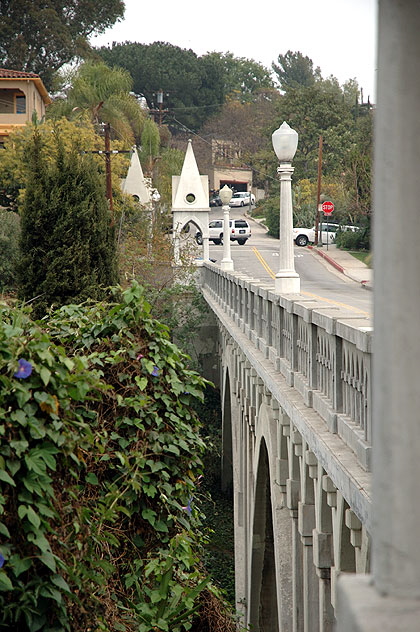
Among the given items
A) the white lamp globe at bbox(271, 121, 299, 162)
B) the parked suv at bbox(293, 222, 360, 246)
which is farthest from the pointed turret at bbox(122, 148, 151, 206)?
the white lamp globe at bbox(271, 121, 299, 162)

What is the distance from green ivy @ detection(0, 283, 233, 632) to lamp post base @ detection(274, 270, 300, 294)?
9.77 feet

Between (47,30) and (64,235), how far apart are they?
167ft

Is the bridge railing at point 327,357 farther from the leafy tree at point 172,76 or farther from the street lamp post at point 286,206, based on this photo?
the leafy tree at point 172,76

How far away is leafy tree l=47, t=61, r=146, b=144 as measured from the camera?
187 feet

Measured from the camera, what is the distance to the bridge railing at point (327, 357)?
17.7ft

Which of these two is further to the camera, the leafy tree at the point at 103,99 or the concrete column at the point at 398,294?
the leafy tree at the point at 103,99

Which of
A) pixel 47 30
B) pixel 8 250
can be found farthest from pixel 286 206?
pixel 47 30

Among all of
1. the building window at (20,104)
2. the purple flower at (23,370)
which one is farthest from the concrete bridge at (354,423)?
the building window at (20,104)

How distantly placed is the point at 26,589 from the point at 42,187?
606 inches

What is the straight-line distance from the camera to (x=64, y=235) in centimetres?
1964

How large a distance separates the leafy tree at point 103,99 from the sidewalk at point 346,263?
1495 cm

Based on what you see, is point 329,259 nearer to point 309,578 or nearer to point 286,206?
point 286,206

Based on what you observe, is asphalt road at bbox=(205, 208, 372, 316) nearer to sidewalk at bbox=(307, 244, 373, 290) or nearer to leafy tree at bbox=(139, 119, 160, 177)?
sidewalk at bbox=(307, 244, 373, 290)

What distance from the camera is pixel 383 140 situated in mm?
1699
